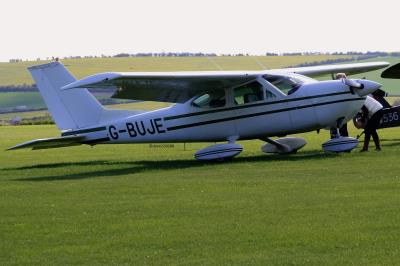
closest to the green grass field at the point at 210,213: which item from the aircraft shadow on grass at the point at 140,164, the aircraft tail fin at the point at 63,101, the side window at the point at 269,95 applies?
Result: the aircraft shadow on grass at the point at 140,164

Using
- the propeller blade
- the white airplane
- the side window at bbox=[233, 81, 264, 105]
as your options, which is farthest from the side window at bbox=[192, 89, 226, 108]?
the propeller blade

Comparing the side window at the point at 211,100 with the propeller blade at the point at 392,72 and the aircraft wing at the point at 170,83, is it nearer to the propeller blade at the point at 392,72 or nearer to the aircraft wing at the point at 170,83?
the aircraft wing at the point at 170,83

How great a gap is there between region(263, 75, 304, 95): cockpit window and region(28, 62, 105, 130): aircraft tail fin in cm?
396

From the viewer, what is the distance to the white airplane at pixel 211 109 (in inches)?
747

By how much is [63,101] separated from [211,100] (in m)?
3.47

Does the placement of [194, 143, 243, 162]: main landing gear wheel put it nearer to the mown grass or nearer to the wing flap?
the wing flap

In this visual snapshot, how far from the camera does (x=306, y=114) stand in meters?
19.2

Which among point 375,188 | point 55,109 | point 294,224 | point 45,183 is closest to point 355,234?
point 294,224

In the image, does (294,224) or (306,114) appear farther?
(306,114)

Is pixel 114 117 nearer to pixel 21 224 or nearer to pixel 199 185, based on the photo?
pixel 199 185

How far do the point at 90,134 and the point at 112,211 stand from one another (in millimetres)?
9329

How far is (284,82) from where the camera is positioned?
19594 mm

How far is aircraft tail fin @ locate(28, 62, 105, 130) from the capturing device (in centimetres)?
2095

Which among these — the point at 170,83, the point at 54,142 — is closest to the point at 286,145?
the point at 170,83
